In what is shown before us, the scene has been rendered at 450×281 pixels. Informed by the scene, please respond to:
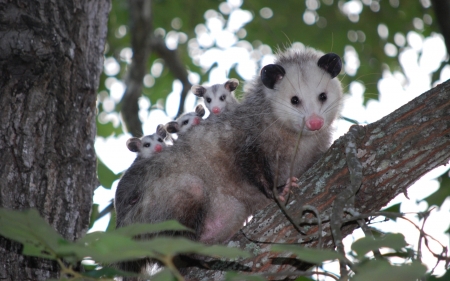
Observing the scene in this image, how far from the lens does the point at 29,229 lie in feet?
3.57

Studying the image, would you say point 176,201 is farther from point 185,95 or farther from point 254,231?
point 185,95

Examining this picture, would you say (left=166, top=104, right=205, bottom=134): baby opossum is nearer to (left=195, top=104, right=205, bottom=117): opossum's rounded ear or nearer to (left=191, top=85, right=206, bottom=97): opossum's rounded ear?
(left=195, top=104, right=205, bottom=117): opossum's rounded ear

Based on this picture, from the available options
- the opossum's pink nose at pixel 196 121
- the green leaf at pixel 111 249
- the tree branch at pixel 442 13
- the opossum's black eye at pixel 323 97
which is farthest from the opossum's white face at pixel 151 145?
the green leaf at pixel 111 249

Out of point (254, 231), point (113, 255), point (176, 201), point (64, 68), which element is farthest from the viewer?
point (176, 201)

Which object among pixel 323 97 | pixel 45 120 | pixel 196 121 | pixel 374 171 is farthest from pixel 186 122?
pixel 374 171

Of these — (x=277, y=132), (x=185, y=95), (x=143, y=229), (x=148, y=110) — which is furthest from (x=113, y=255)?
(x=148, y=110)

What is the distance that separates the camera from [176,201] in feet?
8.18

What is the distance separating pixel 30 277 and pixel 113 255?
121 centimetres

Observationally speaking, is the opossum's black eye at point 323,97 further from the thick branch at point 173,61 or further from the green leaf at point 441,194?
the thick branch at point 173,61

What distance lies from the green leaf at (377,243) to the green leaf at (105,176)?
6.32ft

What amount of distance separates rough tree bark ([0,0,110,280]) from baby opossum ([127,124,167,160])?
74 centimetres

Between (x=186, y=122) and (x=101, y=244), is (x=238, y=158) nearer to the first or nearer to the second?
(x=186, y=122)

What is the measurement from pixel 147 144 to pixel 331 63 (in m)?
1.25

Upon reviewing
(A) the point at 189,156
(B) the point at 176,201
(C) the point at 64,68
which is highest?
(C) the point at 64,68
